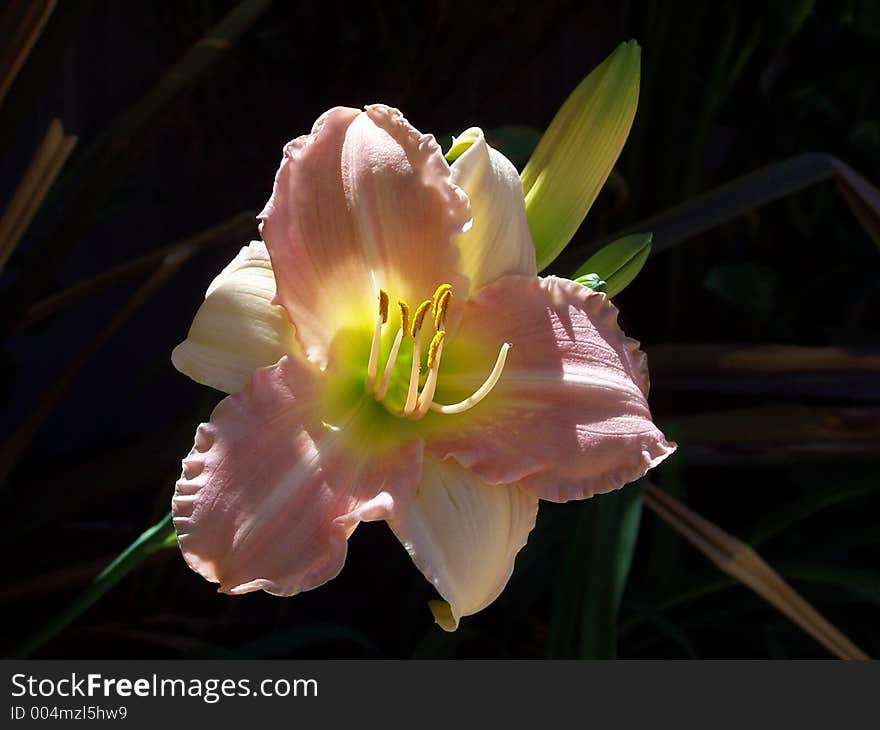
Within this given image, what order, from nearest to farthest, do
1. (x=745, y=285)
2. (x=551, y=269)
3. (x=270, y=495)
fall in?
(x=270, y=495) < (x=551, y=269) < (x=745, y=285)

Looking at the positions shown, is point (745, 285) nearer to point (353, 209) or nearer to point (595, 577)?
point (595, 577)

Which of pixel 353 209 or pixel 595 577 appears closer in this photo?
pixel 353 209

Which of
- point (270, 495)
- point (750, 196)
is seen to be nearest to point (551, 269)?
point (750, 196)

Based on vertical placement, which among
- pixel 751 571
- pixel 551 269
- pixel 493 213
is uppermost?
pixel 493 213

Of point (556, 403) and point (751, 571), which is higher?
point (556, 403)

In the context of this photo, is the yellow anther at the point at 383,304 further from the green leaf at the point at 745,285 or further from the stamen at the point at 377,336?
the green leaf at the point at 745,285

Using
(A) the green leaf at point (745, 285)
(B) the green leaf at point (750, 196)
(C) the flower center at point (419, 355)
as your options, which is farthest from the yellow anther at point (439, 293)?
(A) the green leaf at point (745, 285)

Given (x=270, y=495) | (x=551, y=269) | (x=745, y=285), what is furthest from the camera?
(x=745, y=285)
